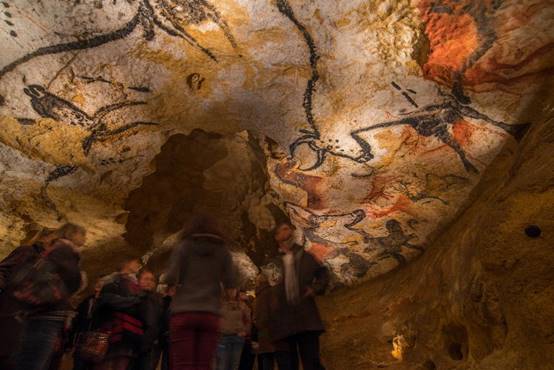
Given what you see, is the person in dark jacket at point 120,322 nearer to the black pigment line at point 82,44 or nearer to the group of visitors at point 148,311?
the group of visitors at point 148,311

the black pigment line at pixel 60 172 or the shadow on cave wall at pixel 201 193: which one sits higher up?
the shadow on cave wall at pixel 201 193

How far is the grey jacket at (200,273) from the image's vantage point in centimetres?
207

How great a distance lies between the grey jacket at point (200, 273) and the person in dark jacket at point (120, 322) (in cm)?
58

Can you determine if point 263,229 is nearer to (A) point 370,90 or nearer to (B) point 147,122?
(B) point 147,122

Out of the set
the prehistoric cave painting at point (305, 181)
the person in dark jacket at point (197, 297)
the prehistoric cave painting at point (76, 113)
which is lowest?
the person in dark jacket at point (197, 297)

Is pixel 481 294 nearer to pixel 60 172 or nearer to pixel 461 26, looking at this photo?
pixel 461 26

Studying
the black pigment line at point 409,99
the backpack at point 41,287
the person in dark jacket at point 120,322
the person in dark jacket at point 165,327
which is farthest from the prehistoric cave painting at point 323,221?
the backpack at point 41,287

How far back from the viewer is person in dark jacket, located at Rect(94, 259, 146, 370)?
247 centimetres

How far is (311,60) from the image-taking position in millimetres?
2939

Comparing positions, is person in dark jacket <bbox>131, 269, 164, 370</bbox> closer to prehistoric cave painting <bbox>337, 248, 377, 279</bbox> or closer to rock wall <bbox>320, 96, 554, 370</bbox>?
rock wall <bbox>320, 96, 554, 370</bbox>

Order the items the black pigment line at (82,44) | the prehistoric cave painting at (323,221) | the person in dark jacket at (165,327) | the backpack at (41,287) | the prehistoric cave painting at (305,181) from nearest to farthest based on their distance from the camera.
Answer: the backpack at (41,287), the black pigment line at (82,44), the person in dark jacket at (165,327), the prehistoric cave painting at (305,181), the prehistoric cave painting at (323,221)

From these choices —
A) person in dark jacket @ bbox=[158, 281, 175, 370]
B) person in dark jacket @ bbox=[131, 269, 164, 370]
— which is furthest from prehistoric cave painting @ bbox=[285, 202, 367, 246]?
person in dark jacket @ bbox=[131, 269, 164, 370]

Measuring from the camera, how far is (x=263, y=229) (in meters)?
5.45

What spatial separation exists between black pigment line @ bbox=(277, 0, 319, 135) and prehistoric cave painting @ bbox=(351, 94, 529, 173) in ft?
1.40
